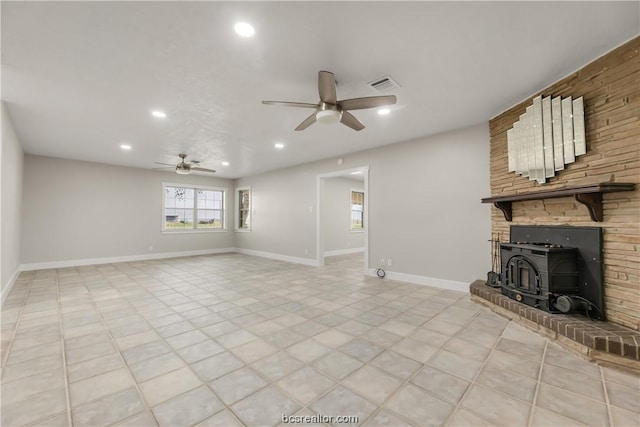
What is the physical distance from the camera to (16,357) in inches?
88.0

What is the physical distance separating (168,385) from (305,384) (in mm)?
964

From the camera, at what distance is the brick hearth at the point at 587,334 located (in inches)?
81.7

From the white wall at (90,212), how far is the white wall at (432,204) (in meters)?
5.41

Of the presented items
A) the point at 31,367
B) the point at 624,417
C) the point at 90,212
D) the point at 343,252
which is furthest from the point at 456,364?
the point at 90,212

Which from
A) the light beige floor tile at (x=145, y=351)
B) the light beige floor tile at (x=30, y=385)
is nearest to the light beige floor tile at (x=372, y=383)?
the light beige floor tile at (x=145, y=351)

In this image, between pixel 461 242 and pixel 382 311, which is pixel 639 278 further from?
pixel 382 311

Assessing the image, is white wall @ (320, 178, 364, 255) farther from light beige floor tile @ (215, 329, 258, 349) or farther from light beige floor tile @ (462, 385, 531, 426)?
light beige floor tile @ (462, 385, 531, 426)

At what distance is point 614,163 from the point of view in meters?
2.45

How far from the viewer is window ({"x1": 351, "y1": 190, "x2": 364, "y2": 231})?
952 cm

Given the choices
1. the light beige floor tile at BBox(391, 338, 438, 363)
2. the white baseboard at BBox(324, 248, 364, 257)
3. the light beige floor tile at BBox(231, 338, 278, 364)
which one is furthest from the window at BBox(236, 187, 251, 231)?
the light beige floor tile at BBox(391, 338, 438, 363)

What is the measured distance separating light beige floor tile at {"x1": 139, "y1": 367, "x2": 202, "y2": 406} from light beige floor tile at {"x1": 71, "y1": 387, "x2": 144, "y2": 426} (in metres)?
0.07

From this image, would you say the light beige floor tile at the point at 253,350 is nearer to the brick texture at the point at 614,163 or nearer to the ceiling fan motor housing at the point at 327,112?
the ceiling fan motor housing at the point at 327,112

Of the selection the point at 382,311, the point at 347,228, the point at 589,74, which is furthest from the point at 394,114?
the point at 347,228

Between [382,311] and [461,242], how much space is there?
1.91 meters
